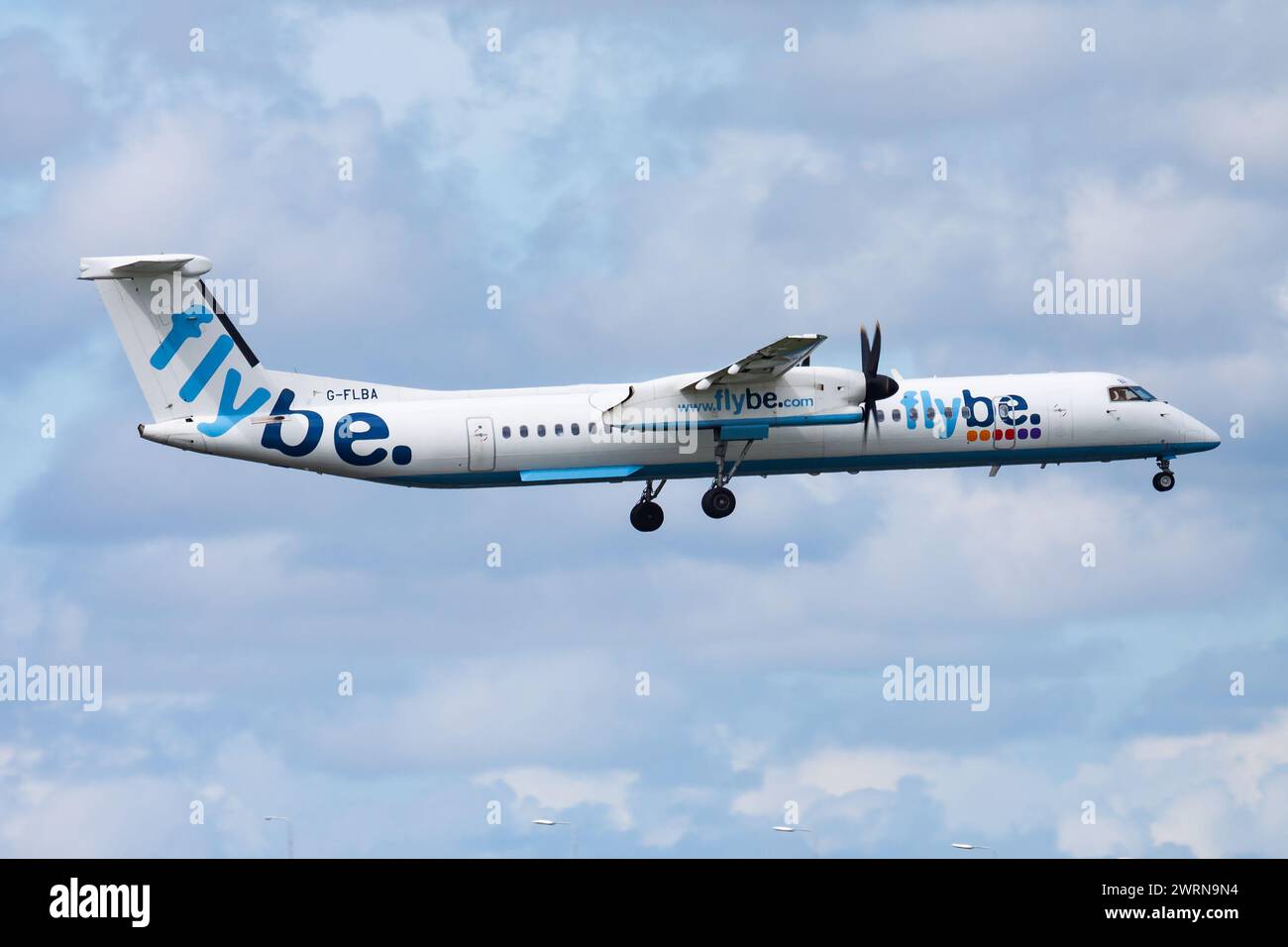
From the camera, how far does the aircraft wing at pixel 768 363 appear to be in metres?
47.2

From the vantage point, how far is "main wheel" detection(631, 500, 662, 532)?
51.3m

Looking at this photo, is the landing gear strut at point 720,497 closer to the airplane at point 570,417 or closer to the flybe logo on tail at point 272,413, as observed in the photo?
the airplane at point 570,417

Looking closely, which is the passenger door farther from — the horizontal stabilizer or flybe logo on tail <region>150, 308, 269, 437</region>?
the horizontal stabilizer

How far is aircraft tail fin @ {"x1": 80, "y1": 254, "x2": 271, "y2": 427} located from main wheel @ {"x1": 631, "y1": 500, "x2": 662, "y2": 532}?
30.4ft

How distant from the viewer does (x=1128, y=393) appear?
171ft

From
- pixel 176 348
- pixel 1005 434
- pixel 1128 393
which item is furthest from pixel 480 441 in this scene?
pixel 1128 393

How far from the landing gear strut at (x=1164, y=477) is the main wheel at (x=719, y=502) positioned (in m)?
11.1

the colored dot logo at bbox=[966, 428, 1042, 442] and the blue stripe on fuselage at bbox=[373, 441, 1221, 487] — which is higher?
the colored dot logo at bbox=[966, 428, 1042, 442]

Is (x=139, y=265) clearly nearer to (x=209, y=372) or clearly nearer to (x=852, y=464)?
(x=209, y=372)

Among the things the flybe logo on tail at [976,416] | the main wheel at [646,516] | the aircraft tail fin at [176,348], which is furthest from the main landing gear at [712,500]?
the aircraft tail fin at [176,348]

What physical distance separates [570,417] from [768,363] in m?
4.66

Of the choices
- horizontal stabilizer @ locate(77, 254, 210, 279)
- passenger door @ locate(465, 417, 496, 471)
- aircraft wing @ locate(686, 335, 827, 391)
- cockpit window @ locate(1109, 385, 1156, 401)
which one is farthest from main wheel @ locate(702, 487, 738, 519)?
horizontal stabilizer @ locate(77, 254, 210, 279)
